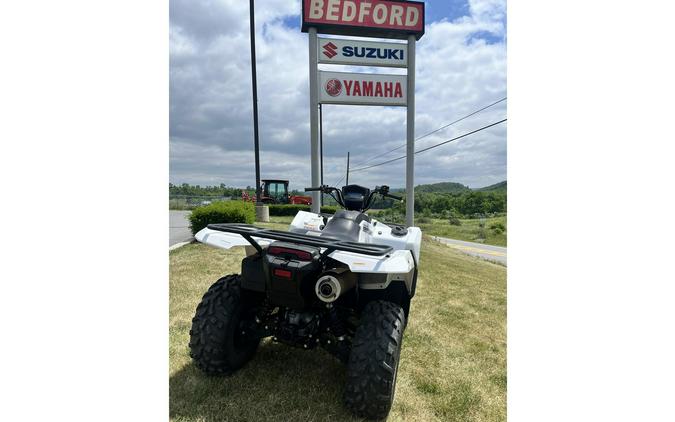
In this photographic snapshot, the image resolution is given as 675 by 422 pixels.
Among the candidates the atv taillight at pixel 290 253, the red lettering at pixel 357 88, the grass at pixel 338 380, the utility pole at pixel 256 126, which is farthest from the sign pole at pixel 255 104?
the atv taillight at pixel 290 253

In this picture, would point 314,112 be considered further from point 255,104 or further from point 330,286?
point 330,286

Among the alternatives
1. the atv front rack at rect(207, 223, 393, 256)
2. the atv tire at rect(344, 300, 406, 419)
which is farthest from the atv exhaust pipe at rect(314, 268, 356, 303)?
the atv tire at rect(344, 300, 406, 419)

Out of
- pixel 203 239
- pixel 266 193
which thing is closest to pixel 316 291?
pixel 203 239

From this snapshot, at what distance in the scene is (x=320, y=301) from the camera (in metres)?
1.96

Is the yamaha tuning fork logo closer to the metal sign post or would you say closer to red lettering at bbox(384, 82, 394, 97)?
the metal sign post

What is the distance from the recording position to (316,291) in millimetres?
1762

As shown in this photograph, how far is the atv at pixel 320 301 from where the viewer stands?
68.7 inches

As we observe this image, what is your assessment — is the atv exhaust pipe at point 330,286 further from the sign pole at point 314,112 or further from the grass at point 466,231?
the grass at point 466,231

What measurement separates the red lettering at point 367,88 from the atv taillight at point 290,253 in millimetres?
6669

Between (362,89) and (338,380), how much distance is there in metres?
6.76

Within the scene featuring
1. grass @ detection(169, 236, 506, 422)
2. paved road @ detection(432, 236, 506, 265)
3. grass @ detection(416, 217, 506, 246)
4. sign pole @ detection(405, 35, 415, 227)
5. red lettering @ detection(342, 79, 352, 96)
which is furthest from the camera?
grass @ detection(416, 217, 506, 246)

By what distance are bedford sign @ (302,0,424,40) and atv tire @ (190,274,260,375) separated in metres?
6.62

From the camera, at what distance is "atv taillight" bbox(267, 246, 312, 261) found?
1.77 meters

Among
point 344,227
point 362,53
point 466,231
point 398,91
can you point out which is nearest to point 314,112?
point 362,53
